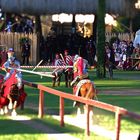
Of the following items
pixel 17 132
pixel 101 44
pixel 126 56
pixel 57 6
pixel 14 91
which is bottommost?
pixel 17 132

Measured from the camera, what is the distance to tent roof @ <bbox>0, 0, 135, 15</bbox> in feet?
155

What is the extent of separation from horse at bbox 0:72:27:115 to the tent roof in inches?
1069

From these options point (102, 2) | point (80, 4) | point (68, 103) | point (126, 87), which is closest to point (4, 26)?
point (80, 4)

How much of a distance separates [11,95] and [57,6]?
28021mm

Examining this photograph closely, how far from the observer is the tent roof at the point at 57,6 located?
155ft

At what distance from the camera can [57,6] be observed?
47.4m

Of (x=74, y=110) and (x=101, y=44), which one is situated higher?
(x=101, y=44)

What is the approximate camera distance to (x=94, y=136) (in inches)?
599

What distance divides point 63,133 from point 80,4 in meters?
31.8

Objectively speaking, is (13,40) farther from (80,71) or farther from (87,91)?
(87,91)

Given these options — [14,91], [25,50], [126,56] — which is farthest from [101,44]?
[14,91]

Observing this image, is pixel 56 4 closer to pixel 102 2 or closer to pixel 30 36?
pixel 30 36

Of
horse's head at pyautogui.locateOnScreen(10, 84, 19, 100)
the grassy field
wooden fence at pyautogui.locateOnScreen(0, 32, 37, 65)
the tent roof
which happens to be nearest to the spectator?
wooden fence at pyautogui.locateOnScreen(0, 32, 37, 65)

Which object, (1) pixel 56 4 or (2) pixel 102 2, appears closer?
(2) pixel 102 2
